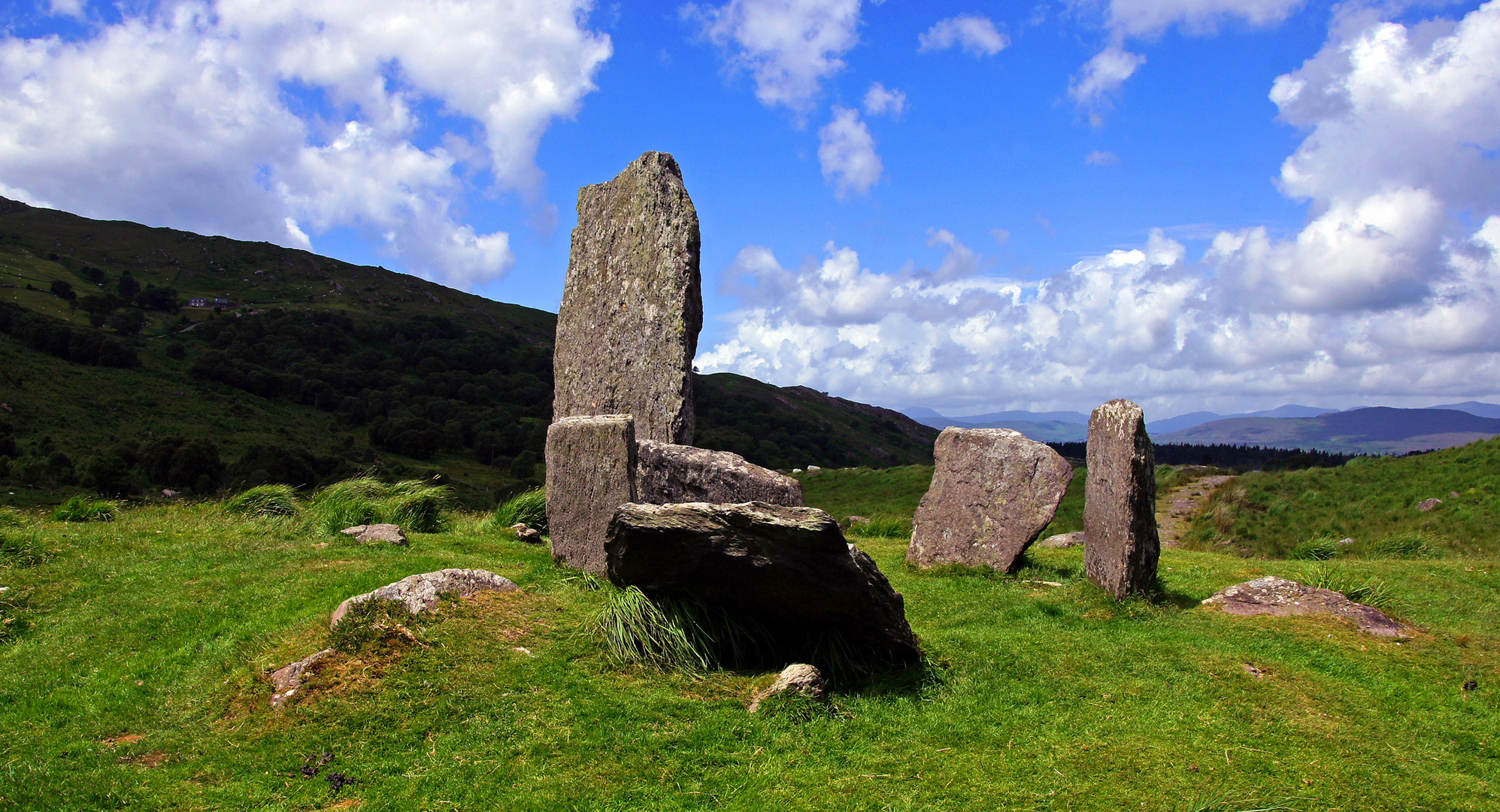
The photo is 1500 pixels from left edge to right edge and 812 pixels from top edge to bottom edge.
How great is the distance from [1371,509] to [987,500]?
1643 cm

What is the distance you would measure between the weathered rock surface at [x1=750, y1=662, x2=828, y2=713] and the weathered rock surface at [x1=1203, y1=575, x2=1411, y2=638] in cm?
640

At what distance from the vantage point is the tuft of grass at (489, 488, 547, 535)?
14.8 m

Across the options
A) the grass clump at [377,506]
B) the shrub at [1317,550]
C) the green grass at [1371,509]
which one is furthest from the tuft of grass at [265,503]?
the green grass at [1371,509]

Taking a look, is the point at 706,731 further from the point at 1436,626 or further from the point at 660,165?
the point at 660,165

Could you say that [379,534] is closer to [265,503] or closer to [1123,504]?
[265,503]

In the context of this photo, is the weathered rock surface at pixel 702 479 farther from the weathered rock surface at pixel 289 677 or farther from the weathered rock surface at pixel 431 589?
the weathered rock surface at pixel 289 677

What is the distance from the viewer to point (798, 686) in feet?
21.7

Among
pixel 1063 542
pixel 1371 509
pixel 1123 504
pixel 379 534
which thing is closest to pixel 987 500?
pixel 1123 504

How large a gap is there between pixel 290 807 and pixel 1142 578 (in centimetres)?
A: 981

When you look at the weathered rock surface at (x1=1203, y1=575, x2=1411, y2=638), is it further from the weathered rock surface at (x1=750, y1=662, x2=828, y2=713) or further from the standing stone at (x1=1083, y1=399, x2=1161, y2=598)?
the weathered rock surface at (x1=750, y1=662, x2=828, y2=713)

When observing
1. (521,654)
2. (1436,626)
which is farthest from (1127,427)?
(521,654)

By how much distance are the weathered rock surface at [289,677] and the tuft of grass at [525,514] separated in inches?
304

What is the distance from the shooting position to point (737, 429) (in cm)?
9112

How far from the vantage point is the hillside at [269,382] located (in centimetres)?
5059
